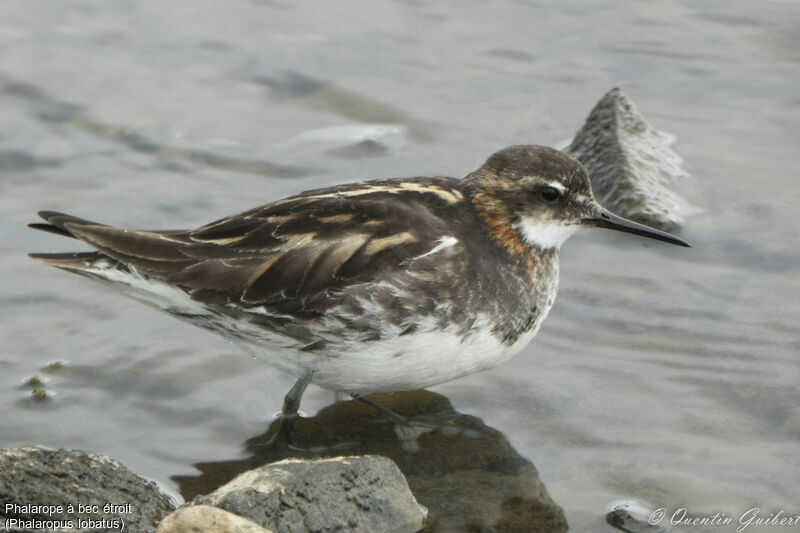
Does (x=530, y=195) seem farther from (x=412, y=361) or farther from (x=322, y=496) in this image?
(x=322, y=496)

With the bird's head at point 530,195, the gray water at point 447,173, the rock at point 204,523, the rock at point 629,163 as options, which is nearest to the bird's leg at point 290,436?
the gray water at point 447,173

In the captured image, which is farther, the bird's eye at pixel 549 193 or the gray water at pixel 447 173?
the bird's eye at pixel 549 193

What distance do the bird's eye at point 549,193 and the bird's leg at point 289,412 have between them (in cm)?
212

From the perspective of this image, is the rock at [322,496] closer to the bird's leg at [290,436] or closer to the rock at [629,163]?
the bird's leg at [290,436]

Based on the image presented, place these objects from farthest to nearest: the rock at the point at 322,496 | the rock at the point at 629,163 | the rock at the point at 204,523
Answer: the rock at the point at 629,163 < the rock at the point at 322,496 < the rock at the point at 204,523

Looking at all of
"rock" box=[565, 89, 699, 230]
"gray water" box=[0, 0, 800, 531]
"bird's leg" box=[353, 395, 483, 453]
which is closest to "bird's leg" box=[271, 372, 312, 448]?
"gray water" box=[0, 0, 800, 531]

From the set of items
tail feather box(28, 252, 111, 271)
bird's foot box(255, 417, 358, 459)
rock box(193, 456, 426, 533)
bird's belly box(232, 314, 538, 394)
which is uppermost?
tail feather box(28, 252, 111, 271)

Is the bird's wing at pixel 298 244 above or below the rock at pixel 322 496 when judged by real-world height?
above

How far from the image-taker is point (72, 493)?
6.08 meters

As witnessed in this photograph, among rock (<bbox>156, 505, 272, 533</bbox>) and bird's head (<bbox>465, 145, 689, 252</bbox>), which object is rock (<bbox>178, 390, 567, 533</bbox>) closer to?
bird's head (<bbox>465, 145, 689, 252</bbox>)

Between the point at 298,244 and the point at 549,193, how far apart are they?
1.84 meters

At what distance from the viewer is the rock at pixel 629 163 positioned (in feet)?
35.0

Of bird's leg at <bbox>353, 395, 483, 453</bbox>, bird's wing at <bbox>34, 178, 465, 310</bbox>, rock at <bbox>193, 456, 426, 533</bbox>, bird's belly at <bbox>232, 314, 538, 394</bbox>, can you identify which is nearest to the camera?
rock at <bbox>193, 456, 426, 533</bbox>

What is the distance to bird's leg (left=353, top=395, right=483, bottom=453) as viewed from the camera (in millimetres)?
7891
